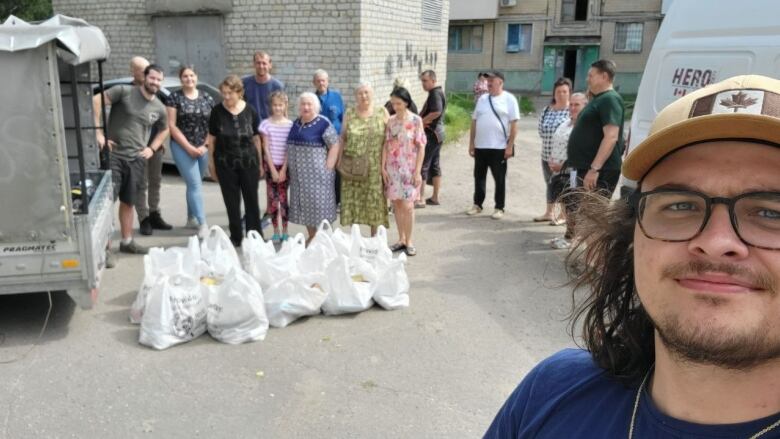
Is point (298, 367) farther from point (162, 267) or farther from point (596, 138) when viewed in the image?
point (596, 138)

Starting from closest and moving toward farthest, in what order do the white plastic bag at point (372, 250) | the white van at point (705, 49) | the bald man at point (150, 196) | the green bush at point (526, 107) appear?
the white van at point (705, 49) → the white plastic bag at point (372, 250) → the bald man at point (150, 196) → the green bush at point (526, 107)

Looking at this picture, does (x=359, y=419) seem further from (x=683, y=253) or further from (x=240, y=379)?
(x=683, y=253)

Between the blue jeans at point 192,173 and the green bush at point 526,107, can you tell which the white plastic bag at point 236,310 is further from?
the green bush at point 526,107

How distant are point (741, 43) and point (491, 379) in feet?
9.04

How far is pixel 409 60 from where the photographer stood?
14195 mm

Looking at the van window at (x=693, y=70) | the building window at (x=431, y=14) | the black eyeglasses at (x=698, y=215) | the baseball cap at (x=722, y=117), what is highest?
the building window at (x=431, y=14)

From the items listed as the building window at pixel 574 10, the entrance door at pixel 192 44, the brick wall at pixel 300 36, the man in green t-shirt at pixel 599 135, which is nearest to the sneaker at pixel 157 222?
the man in green t-shirt at pixel 599 135

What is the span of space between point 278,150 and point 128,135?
1.51 metres

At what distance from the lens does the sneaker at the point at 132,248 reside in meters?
6.18

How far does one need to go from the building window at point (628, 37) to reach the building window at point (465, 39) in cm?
731

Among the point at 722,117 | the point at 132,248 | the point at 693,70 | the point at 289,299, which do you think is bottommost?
the point at 132,248

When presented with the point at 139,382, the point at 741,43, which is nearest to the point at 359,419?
the point at 139,382

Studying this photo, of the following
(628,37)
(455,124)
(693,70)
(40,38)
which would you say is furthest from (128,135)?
(628,37)

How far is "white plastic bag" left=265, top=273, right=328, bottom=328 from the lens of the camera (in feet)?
14.8
